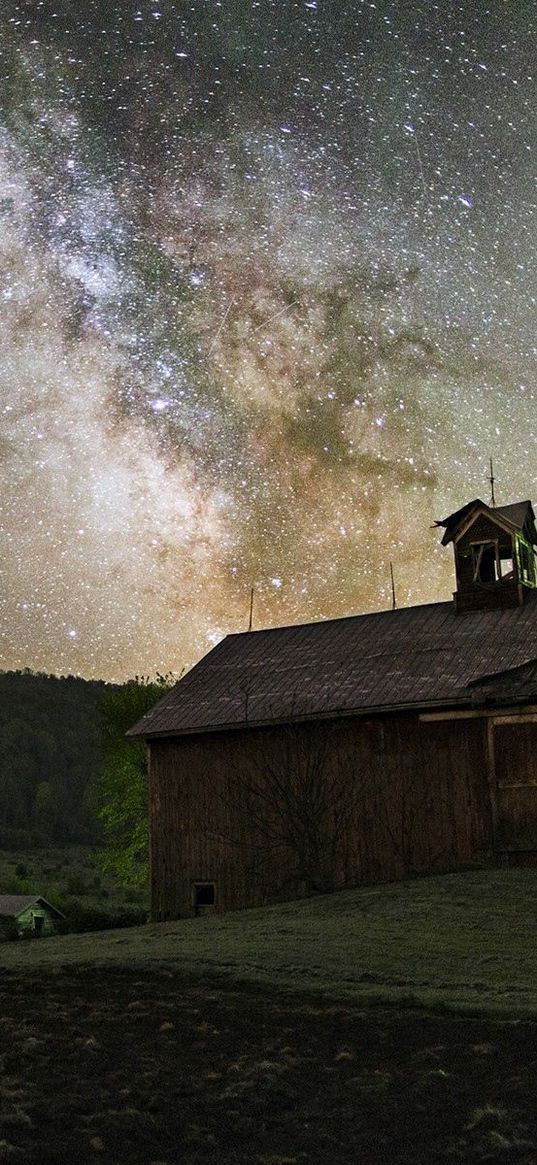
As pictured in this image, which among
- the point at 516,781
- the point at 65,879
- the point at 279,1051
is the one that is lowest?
the point at 65,879

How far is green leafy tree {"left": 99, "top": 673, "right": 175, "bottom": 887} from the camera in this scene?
46.1 meters

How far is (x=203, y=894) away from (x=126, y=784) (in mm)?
24207

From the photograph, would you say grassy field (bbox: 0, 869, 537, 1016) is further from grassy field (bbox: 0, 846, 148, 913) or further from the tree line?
the tree line

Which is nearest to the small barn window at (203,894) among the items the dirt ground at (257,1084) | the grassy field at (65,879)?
the dirt ground at (257,1084)

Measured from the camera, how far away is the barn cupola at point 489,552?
985 inches

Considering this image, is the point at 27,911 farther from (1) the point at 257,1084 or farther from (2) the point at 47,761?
(1) the point at 257,1084

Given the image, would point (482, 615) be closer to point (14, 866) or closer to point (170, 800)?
point (170, 800)

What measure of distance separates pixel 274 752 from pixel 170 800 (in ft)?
8.99

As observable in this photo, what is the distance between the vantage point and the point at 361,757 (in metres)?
21.3

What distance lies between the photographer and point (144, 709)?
4841 centimetres

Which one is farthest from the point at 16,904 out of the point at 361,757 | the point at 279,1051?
the point at 279,1051

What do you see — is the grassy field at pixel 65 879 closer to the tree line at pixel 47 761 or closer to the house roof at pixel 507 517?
the tree line at pixel 47 761

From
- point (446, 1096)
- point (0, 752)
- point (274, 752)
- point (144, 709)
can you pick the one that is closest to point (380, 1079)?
point (446, 1096)

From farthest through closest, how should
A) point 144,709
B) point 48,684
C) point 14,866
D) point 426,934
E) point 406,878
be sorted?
point 48,684 → point 14,866 → point 144,709 → point 406,878 → point 426,934
